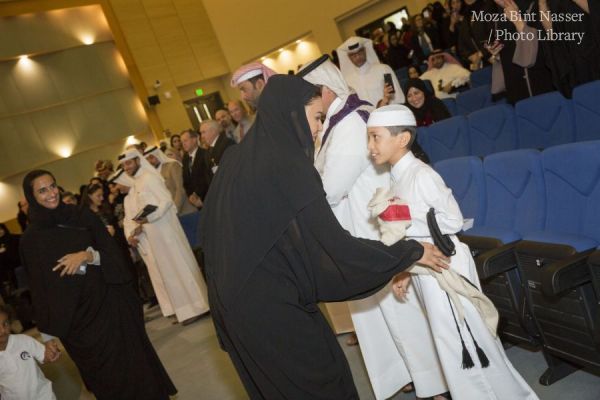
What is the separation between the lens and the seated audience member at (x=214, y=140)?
5.52 meters

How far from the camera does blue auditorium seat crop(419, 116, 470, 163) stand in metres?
4.65

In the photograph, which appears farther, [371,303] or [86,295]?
[86,295]

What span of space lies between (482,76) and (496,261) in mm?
4173

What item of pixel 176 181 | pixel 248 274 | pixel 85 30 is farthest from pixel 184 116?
pixel 248 274

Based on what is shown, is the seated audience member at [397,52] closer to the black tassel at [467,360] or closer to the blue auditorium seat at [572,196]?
the blue auditorium seat at [572,196]

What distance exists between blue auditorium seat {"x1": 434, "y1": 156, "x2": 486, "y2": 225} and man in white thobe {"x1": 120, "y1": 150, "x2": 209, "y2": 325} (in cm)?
347

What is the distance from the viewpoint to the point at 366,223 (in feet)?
9.42

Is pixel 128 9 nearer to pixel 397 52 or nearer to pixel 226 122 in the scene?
pixel 397 52

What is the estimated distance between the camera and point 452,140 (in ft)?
15.7

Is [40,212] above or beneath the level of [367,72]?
beneath

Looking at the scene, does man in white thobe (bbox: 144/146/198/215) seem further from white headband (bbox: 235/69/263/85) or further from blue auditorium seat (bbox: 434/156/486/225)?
blue auditorium seat (bbox: 434/156/486/225)

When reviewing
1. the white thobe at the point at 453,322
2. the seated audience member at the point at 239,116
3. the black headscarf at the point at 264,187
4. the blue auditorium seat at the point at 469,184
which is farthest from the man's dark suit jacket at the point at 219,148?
the black headscarf at the point at 264,187

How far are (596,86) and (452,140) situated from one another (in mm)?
1453

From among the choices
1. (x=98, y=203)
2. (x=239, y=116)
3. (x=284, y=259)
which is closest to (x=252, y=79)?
(x=284, y=259)
